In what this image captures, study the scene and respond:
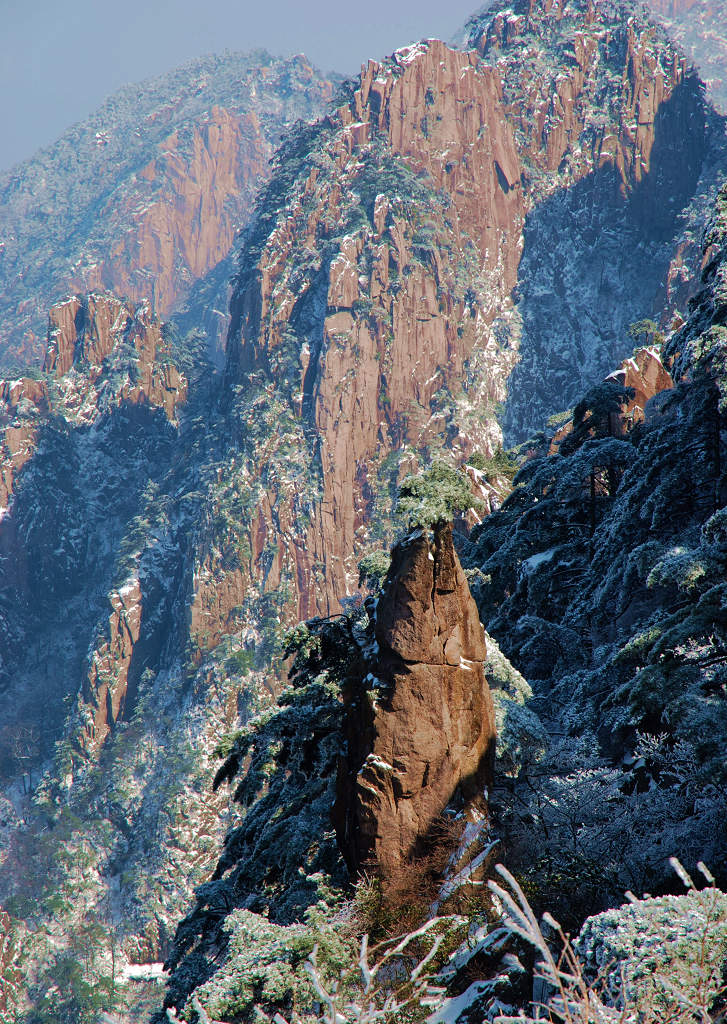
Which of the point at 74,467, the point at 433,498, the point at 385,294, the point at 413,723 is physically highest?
the point at 74,467

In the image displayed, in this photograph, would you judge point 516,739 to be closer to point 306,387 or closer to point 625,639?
point 625,639

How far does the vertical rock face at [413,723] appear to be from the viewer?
13.9m

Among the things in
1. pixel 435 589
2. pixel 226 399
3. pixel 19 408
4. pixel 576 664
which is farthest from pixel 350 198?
pixel 435 589

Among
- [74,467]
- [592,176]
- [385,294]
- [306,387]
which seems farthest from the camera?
[74,467]

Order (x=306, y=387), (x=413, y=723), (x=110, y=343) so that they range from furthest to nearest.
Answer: (x=110, y=343) < (x=306, y=387) < (x=413, y=723)

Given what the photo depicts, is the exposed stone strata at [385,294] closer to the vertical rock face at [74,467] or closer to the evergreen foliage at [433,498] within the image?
the vertical rock face at [74,467]

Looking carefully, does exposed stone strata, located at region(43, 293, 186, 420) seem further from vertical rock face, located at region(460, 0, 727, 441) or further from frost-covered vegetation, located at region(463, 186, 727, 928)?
frost-covered vegetation, located at region(463, 186, 727, 928)

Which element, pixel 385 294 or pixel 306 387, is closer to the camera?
pixel 385 294

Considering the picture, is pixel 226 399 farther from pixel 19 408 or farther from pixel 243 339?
pixel 19 408

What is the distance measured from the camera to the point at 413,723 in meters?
14.2

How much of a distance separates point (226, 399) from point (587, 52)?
11088 cm

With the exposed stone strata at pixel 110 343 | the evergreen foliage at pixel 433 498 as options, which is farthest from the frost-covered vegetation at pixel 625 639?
the exposed stone strata at pixel 110 343

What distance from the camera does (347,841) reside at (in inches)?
569

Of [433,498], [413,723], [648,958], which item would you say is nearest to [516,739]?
[413,723]
